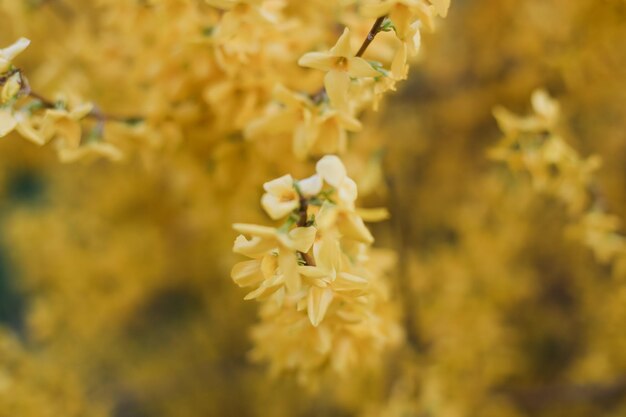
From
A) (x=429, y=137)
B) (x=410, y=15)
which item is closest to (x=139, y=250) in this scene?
(x=429, y=137)

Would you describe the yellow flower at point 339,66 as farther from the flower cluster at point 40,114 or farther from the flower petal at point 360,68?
the flower cluster at point 40,114

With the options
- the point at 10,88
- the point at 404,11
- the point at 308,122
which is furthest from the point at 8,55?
the point at 404,11

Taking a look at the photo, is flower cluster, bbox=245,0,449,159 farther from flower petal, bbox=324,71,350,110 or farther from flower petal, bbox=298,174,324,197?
flower petal, bbox=298,174,324,197

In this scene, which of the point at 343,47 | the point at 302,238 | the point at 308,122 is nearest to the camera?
the point at 302,238

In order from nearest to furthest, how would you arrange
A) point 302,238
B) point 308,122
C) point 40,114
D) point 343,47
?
point 302,238
point 343,47
point 308,122
point 40,114

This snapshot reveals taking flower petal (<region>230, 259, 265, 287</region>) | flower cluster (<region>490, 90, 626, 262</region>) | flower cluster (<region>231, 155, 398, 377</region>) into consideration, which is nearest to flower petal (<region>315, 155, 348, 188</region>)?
flower cluster (<region>231, 155, 398, 377</region>)

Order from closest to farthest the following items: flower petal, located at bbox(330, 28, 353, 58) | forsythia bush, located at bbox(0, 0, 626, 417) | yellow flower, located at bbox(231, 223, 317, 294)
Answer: yellow flower, located at bbox(231, 223, 317, 294) < flower petal, located at bbox(330, 28, 353, 58) < forsythia bush, located at bbox(0, 0, 626, 417)

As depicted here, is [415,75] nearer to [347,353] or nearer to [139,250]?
[139,250]

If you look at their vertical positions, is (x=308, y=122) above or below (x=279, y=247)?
above

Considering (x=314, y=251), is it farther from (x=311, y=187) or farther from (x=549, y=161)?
(x=549, y=161)
